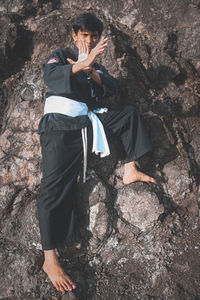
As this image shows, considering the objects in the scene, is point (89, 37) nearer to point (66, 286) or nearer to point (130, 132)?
point (130, 132)

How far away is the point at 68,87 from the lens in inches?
113

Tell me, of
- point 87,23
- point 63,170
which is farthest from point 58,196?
point 87,23

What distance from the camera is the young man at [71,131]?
2840 millimetres

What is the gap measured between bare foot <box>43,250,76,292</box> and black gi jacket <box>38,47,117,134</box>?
1587 millimetres

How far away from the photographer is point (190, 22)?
4785 millimetres

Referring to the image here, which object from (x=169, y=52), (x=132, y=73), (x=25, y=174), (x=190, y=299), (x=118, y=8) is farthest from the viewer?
(x=118, y=8)

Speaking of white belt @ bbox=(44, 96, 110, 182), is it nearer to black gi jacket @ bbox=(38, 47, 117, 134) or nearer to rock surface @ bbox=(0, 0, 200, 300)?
black gi jacket @ bbox=(38, 47, 117, 134)

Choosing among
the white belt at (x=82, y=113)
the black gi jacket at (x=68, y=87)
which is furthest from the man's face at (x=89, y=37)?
the white belt at (x=82, y=113)

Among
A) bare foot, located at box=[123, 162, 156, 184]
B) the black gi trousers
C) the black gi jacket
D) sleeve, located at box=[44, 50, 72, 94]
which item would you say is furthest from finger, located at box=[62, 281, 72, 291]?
sleeve, located at box=[44, 50, 72, 94]

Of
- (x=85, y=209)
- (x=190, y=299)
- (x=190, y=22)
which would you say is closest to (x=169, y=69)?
(x=190, y=22)

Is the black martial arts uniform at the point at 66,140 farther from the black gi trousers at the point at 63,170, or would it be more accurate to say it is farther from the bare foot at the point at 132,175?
the bare foot at the point at 132,175

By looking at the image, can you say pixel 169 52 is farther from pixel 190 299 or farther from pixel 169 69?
pixel 190 299

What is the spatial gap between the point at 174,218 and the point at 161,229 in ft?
0.95

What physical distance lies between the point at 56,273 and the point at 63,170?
4.01 ft
